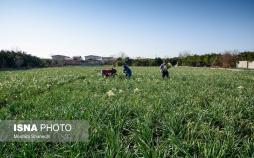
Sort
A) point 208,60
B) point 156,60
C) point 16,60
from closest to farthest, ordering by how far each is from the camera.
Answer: point 16,60 → point 208,60 → point 156,60

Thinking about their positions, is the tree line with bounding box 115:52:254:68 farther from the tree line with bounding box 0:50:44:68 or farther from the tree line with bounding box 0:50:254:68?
the tree line with bounding box 0:50:44:68

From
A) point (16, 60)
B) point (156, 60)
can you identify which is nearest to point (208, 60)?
point (156, 60)

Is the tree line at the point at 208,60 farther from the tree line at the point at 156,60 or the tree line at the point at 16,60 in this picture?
the tree line at the point at 16,60

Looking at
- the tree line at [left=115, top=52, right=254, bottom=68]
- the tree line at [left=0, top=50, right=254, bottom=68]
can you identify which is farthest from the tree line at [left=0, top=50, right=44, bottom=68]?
the tree line at [left=115, top=52, right=254, bottom=68]

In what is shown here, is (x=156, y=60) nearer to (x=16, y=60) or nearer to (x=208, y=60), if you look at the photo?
(x=208, y=60)

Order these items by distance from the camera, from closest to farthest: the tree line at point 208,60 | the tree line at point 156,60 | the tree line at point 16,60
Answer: the tree line at point 16,60 → the tree line at point 156,60 → the tree line at point 208,60

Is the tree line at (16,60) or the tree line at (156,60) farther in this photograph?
the tree line at (156,60)

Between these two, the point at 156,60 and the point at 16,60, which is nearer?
the point at 16,60

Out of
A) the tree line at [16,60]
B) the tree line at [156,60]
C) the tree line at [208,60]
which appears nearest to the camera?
the tree line at [16,60]

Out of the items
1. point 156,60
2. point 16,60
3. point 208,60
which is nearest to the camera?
point 16,60

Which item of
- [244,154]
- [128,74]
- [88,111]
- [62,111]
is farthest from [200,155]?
[128,74]

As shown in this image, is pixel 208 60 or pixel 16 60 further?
pixel 208 60

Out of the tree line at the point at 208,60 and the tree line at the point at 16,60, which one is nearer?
the tree line at the point at 16,60

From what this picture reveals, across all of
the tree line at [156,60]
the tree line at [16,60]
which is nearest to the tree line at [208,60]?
the tree line at [156,60]
